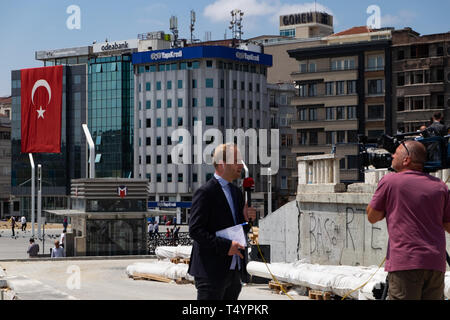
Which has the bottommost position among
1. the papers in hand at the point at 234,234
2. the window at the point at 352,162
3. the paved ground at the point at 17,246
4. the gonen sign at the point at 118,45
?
the paved ground at the point at 17,246

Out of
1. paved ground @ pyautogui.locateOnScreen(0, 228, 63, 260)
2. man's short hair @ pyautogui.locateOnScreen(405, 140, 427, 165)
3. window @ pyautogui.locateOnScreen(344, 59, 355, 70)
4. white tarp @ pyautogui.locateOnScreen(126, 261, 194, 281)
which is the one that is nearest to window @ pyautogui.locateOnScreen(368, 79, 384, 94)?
window @ pyautogui.locateOnScreen(344, 59, 355, 70)

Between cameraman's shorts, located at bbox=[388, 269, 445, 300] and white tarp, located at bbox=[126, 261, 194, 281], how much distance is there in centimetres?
1777

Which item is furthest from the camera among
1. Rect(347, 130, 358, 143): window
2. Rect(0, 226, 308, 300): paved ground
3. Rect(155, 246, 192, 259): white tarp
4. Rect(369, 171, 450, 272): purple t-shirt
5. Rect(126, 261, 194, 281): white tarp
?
Rect(347, 130, 358, 143): window

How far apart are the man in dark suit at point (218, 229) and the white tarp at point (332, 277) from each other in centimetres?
960

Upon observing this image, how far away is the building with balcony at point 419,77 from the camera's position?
86062 mm

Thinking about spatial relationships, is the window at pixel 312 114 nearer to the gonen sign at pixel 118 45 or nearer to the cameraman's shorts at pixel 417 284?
the gonen sign at pixel 118 45

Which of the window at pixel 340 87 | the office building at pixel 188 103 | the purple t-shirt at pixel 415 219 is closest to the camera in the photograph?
the purple t-shirt at pixel 415 219

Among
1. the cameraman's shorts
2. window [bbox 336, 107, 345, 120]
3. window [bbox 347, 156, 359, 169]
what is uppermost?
window [bbox 336, 107, 345, 120]

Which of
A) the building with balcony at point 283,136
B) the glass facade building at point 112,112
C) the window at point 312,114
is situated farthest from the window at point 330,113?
the glass facade building at point 112,112

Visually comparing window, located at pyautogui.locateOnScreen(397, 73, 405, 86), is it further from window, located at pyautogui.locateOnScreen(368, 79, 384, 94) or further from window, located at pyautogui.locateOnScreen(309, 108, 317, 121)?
window, located at pyautogui.locateOnScreen(309, 108, 317, 121)

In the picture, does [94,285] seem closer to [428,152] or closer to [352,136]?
[428,152]

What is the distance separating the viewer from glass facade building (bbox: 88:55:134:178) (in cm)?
12438

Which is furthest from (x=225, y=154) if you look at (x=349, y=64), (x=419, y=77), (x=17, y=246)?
(x=349, y=64)

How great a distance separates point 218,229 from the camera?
7.67 metres
